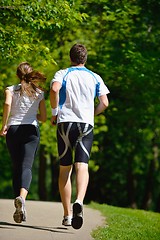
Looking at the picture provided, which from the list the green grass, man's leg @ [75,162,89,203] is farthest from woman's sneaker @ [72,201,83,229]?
man's leg @ [75,162,89,203]

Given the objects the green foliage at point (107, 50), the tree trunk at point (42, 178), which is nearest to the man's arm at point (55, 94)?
the green foliage at point (107, 50)

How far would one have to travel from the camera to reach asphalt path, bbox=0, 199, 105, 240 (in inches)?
301

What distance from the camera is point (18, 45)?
1366cm

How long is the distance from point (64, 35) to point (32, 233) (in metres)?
15.3

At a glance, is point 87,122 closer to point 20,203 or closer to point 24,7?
point 20,203

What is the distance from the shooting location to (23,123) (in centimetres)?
870

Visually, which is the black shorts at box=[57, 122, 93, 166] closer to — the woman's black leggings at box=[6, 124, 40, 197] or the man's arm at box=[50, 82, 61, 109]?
the man's arm at box=[50, 82, 61, 109]

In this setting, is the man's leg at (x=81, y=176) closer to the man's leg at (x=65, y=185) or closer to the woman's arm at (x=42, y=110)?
the man's leg at (x=65, y=185)

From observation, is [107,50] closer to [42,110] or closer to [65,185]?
[42,110]

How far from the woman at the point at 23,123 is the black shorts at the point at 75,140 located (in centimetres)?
64

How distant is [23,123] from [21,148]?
0.32 metres

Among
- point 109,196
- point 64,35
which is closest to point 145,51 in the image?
point 64,35

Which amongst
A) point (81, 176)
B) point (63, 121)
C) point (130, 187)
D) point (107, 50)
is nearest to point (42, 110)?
point (63, 121)

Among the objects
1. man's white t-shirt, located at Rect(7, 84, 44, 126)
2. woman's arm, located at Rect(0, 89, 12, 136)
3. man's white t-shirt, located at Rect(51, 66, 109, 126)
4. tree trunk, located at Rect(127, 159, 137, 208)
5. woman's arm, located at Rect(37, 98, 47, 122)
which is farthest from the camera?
tree trunk, located at Rect(127, 159, 137, 208)
